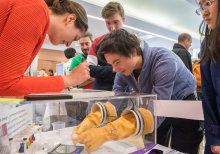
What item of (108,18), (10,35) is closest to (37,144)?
(10,35)

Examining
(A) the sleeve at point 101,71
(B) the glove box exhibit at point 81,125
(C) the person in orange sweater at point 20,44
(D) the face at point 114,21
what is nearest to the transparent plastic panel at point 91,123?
(B) the glove box exhibit at point 81,125

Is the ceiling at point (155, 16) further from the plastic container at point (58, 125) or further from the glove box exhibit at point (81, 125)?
the plastic container at point (58, 125)

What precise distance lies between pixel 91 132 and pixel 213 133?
1.74ft

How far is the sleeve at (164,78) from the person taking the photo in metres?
0.86

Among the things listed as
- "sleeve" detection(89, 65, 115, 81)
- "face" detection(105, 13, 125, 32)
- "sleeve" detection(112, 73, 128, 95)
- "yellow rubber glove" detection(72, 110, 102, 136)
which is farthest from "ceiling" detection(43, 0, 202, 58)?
"yellow rubber glove" detection(72, 110, 102, 136)

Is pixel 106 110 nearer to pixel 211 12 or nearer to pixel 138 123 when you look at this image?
pixel 138 123

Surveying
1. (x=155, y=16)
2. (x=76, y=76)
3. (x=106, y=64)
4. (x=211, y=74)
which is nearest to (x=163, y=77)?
(x=211, y=74)

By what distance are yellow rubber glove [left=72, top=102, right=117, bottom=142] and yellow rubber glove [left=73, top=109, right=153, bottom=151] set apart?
2 cm

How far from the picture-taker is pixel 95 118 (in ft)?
2.30

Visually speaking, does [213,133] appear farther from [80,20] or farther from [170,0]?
[170,0]

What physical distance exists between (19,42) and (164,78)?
663 mm

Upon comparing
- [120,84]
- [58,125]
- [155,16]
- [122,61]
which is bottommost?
[58,125]

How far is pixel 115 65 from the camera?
99cm

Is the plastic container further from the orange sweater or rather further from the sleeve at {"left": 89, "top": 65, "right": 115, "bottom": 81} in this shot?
the sleeve at {"left": 89, "top": 65, "right": 115, "bottom": 81}
